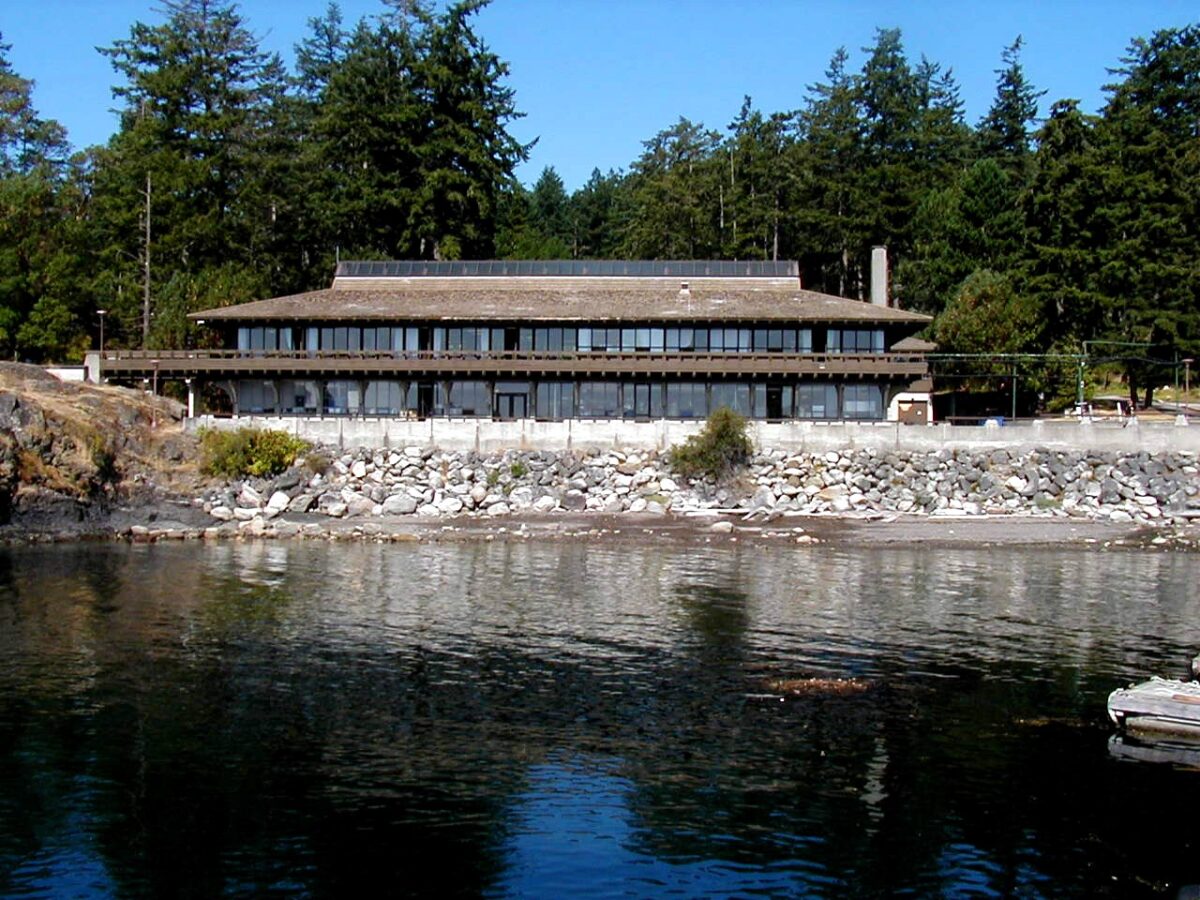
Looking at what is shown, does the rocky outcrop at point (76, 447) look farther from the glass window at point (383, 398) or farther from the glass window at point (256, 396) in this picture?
the glass window at point (383, 398)

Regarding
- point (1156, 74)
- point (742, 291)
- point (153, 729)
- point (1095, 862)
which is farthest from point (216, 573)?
point (1156, 74)

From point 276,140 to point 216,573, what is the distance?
59353 mm

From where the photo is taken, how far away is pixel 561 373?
70.6 m

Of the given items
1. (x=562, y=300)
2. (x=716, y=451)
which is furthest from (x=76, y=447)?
(x=716, y=451)

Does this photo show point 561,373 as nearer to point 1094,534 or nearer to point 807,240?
point 1094,534

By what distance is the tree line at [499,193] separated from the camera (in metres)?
81.6

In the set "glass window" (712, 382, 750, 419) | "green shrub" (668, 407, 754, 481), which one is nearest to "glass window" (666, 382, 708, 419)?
"glass window" (712, 382, 750, 419)

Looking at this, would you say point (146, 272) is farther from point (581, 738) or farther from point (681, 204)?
point (581, 738)

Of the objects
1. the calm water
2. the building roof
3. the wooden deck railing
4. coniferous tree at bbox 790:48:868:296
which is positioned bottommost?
the calm water

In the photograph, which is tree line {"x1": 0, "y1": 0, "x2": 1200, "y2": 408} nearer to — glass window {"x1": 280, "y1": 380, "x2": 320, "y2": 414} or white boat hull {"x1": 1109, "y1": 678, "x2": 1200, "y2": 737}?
glass window {"x1": 280, "y1": 380, "x2": 320, "y2": 414}

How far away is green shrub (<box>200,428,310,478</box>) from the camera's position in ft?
211

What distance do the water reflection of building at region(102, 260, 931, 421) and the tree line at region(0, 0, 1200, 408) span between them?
26.7 feet

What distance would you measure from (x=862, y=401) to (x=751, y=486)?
444 inches

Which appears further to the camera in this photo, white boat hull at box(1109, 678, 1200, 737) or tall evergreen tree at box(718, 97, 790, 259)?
tall evergreen tree at box(718, 97, 790, 259)
